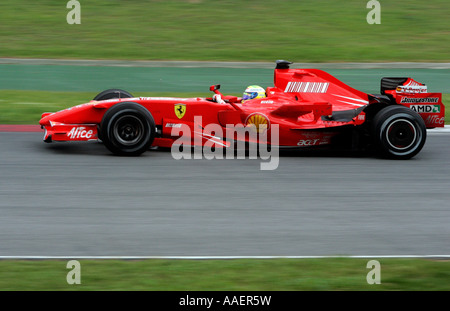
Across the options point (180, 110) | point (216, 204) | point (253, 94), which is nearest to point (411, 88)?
point (253, 94)

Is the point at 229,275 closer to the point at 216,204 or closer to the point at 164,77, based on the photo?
the point at 216,204

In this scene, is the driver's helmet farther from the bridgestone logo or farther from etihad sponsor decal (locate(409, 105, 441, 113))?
etihad sponsor decal (locate(409, 105, 441, 113))

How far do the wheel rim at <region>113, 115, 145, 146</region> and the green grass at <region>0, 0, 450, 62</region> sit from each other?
9.89 m

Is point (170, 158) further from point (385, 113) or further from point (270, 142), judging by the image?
point (385, 113)

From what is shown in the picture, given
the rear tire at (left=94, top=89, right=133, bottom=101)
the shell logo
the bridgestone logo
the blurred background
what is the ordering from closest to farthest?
the blurred background < the shell logo < the bridgestone logo < the rear tire at (left=94, top=89, right=133, bottom=101)

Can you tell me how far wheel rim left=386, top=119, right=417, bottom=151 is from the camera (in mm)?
9047

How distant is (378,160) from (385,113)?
62 cm

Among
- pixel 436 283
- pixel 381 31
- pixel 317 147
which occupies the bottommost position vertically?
pixel 436 283

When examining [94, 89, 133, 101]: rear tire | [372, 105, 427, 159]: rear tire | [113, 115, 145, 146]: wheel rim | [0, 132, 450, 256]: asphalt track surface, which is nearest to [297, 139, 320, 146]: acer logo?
[0, 132, 450, 256]: asphalt track surface

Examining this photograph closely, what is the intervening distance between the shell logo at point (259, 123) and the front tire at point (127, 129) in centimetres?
123

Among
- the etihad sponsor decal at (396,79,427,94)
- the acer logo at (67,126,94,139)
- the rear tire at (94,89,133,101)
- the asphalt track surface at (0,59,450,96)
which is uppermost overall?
the asphalt track surface at (0,59,450,96)

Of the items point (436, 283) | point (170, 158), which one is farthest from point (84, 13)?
point (436, 283)

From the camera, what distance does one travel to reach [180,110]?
29.5 ft
